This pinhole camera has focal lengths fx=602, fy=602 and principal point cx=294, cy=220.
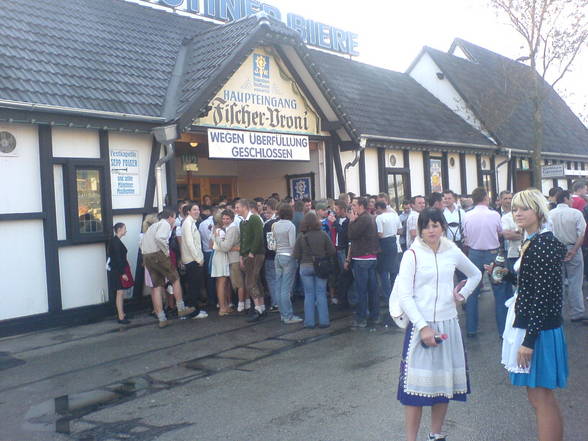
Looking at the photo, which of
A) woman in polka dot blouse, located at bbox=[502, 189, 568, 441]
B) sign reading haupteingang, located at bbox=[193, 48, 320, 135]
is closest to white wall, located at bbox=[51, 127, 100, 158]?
sign reading haupteingang, located at bbox=[193, 48, 320, 135]

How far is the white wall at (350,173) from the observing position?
1502 cm

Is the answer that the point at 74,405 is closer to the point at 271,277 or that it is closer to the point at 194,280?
the point at 194,280

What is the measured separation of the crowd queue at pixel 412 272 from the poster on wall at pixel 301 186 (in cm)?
324

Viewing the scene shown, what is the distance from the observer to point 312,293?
8750 millimetres

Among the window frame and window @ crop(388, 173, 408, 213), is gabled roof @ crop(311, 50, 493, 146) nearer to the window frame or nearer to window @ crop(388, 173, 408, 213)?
window @ crop(388, 173, 408, 213)

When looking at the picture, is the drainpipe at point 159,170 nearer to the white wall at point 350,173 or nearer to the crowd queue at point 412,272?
the crowd queue at point 412,272

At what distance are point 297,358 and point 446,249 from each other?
3.43 m

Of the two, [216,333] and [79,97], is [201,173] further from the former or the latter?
[216,333]

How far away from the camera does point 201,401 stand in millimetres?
5672

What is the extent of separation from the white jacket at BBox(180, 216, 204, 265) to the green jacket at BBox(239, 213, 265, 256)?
2.51 ft

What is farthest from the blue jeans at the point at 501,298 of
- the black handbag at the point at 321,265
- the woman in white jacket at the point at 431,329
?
the woman in white jacket at the point at 431,329

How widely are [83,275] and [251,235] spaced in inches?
111

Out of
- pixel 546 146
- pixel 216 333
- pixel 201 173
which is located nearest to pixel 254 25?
pixel 201 173

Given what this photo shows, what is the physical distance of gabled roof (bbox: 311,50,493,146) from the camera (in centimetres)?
1683
